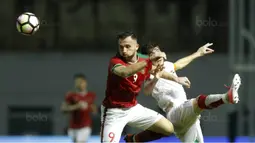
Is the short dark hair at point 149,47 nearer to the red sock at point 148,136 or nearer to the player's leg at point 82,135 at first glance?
the red sock at point 148,136

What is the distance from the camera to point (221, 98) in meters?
9.17

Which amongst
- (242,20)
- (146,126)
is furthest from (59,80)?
(146,126)

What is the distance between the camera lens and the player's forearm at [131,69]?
27.9 ft

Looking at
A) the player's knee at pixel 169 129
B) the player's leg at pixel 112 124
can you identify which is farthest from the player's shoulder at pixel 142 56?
the player's knee at pixel 169 129

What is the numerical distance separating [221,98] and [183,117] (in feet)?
2.15

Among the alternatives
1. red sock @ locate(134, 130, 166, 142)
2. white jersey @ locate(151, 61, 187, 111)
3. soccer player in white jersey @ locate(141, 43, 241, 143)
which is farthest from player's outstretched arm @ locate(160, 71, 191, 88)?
red sock @ locate(134, 130, 166, 142)

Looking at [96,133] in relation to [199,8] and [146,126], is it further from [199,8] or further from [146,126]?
[146,126]

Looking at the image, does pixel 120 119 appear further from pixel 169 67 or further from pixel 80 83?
pixel 80 83

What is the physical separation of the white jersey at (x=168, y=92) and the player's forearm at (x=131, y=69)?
1.14 m

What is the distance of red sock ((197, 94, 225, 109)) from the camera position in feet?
30.2

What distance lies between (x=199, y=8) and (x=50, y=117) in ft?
15.6

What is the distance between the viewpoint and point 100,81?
1981cm

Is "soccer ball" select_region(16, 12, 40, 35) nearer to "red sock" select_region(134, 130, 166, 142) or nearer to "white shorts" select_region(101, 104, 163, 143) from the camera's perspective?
"white shorts" select_region(101, 104, 163, 143)

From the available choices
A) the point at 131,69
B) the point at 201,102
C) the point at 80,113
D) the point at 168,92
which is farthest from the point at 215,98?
the point at 80,113
